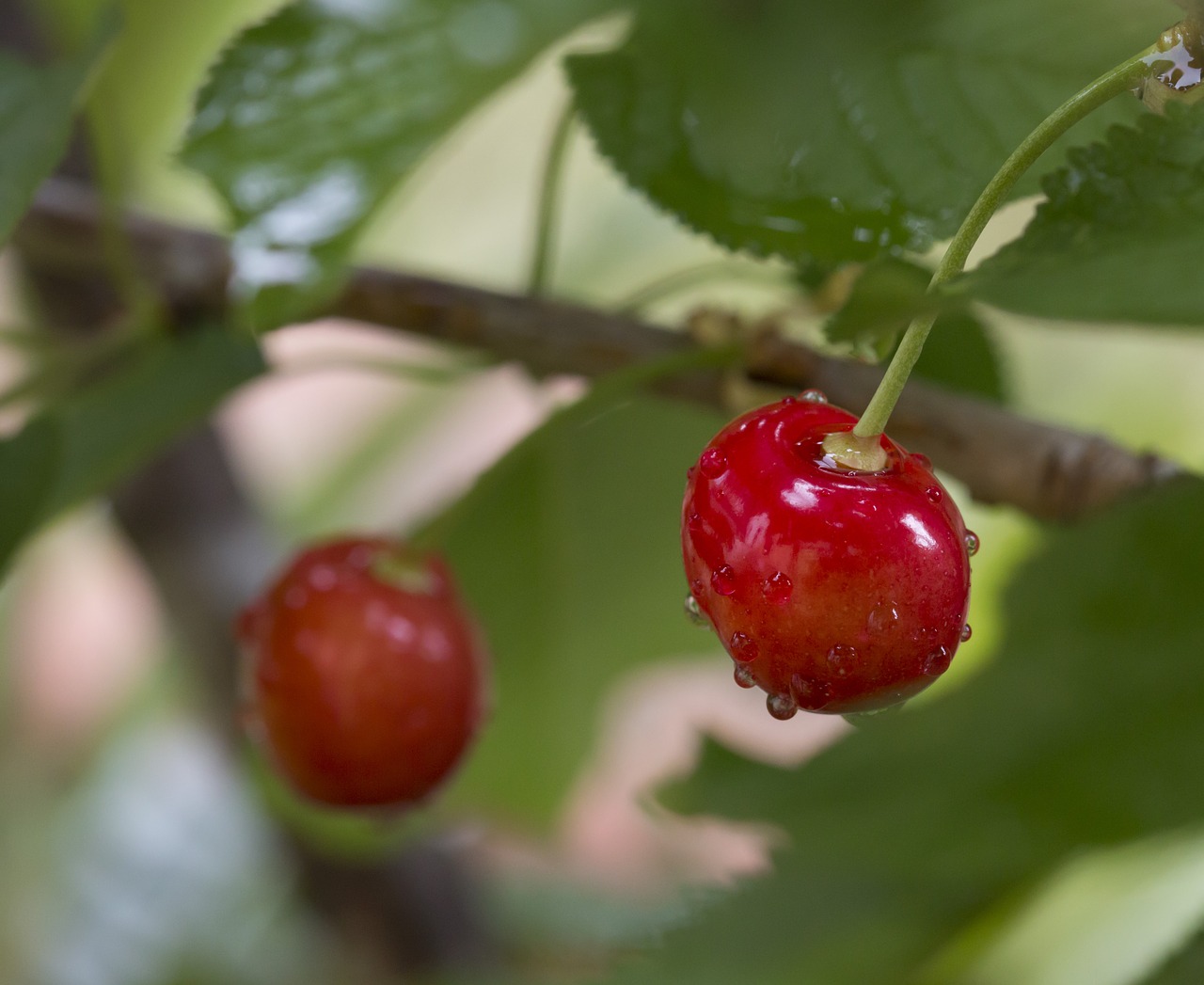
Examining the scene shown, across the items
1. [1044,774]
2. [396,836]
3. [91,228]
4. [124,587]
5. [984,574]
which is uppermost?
[91,228]

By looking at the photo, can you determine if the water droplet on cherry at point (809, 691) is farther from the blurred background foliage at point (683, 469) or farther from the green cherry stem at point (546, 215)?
the green cherry stem at point (546, 215)

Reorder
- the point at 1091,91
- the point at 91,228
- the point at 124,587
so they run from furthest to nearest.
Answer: the point at 124,587, the point at 91,228, the point at 1091,91

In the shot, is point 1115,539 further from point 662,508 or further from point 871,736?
point 662,508

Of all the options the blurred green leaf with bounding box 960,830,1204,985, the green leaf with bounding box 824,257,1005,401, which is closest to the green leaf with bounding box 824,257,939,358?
the green leaf with bounding box 824,257,1005,401

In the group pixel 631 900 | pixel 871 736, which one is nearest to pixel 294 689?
pixel 871 736

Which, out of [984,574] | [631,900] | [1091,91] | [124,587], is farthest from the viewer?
[124,587]

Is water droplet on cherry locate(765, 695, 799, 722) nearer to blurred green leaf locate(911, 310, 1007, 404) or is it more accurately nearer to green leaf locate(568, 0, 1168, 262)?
green leaf locate(568, 0, 1168, 262)

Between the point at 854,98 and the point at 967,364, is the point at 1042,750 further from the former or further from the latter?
the point at 854,98
